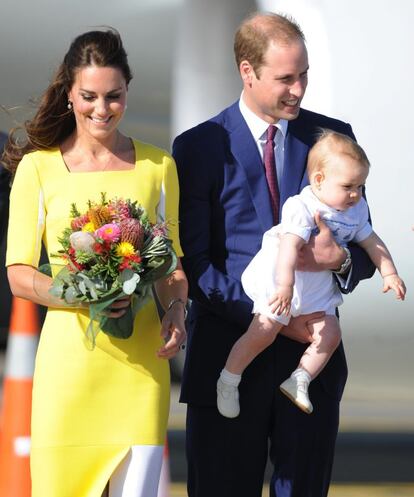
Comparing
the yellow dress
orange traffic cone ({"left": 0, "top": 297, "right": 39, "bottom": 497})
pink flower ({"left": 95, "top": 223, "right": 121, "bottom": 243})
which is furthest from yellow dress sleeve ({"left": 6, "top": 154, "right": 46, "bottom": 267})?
orange traffic cone ({"left": 0, "top": 297, "right": 39, "bottom": 497})

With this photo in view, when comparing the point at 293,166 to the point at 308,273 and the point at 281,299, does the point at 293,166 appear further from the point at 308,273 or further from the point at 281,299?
the point at 281,299

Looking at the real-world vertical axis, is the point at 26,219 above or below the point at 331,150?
below

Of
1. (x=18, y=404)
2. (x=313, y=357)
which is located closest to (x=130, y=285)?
(x=313, y=357)

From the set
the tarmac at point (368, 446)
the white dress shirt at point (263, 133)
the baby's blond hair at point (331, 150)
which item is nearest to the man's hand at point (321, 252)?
the baby's blond hair at point (331, 150)

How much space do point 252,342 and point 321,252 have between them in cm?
28

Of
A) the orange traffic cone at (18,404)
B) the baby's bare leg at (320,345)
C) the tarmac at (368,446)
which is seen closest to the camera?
the baby's bare leg at (320,345)

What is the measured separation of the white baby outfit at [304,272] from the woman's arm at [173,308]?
0.63ft

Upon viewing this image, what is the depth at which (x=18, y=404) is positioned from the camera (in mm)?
5234

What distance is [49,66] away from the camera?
7324 millimetres

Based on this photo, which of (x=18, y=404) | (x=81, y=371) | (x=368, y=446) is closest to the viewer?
(x=81, y=371)

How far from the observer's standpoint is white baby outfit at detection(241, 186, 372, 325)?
3.61m

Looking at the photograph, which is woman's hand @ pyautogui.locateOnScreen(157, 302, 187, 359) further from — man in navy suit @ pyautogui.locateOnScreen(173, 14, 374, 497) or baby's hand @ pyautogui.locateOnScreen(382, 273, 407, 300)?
baby's hand @ pyautogui.locateOnScreen(382, 273, 407, 300)

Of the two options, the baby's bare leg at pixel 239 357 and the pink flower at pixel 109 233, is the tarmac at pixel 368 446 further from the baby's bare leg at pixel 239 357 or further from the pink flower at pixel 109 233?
the pink flower at pixel 109 233

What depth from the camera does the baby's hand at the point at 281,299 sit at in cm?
353
